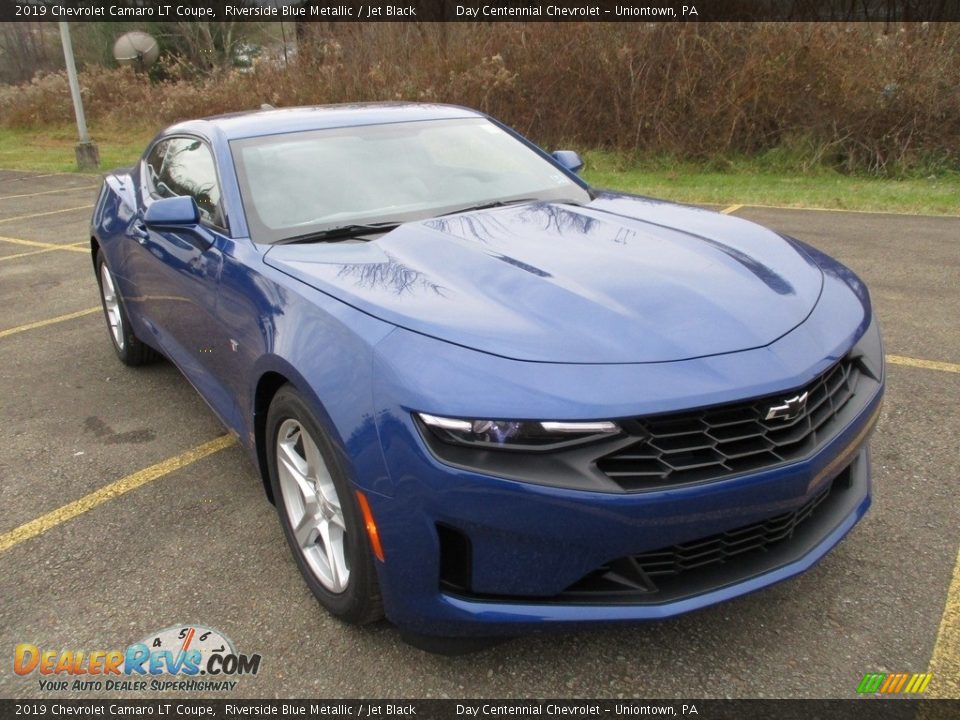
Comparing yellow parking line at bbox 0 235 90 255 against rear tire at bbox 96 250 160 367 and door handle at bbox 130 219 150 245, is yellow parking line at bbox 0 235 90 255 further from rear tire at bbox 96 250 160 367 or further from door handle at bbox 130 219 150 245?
door handle at bbox 130 219 150 245

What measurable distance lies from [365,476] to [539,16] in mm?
13519

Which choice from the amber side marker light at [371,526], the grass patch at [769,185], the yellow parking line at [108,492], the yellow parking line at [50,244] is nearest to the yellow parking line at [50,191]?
the yellow parking line at [50,244]

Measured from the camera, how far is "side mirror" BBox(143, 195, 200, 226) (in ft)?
10.4

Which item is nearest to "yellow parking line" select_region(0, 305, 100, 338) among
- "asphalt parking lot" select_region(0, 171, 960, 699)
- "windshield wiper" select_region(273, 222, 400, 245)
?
"asphalt parking lot" select_region(0, 171, 960, 699)

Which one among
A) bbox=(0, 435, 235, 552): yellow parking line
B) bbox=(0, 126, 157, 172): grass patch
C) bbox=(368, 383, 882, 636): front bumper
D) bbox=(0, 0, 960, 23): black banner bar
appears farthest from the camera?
bbox=(0, 126, 157, 172): grass patch

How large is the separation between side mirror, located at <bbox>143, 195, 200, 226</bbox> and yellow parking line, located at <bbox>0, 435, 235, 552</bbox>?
112 cm

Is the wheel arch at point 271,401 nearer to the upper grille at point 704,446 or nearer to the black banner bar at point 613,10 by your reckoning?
the upper grille at point 704,446

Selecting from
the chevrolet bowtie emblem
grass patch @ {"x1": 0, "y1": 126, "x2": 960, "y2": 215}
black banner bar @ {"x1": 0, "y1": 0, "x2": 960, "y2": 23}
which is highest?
black banner bar @ {"x1": 0, "y1": 0, "x2": 960, "y2": 23}

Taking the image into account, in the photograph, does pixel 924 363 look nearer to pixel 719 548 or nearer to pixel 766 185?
pixel 719 548

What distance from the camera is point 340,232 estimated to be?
9.89 ft

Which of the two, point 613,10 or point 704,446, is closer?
point 704,446

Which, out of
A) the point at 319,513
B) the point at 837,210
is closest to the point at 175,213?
the point at 319,513

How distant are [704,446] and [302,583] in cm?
151

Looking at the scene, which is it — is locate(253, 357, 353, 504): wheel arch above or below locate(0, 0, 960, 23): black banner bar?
below
